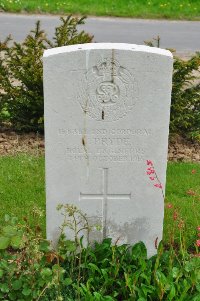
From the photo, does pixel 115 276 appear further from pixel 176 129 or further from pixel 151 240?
pixel 176 129

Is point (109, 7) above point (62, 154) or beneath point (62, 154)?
above

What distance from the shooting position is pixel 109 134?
13.6 ft

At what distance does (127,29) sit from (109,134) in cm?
1002

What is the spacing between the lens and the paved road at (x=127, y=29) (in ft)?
41.9

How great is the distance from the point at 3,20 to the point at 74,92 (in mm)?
10794

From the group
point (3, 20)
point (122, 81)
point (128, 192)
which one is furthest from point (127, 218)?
point (3, 20)

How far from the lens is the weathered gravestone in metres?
3.96

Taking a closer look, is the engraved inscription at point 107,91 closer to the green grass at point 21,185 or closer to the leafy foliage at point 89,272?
the leafy foliage at point 89,272

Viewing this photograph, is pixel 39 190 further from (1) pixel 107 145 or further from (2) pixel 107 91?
(2) pixel 107 91

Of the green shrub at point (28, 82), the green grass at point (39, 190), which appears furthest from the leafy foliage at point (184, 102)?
the green shrub at point (28, 82)

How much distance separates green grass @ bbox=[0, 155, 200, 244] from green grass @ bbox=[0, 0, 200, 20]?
9.24 meters

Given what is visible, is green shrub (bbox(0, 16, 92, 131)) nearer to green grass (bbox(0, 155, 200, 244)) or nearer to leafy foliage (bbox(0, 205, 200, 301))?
green grass (bbox(0, 155, 200, 244))

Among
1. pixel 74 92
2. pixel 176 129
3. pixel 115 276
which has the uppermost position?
pixel 74 92

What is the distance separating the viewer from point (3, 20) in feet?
46.8
